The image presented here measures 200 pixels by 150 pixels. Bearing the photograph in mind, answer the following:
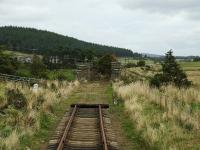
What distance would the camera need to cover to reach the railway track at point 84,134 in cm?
1254

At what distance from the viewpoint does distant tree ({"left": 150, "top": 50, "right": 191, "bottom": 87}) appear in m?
32.7

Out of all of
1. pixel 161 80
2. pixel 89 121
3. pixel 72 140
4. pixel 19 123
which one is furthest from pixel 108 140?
pixel 161 80

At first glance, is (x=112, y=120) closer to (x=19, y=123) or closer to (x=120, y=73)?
(x=19, y=123)

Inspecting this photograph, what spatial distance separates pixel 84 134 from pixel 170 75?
63.3 ft

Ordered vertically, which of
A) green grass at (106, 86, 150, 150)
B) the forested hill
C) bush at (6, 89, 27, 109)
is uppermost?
the forested hill

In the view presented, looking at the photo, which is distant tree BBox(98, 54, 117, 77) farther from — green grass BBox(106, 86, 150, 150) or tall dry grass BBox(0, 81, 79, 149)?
tall dry grass BBox(0, 81, 79, 149)

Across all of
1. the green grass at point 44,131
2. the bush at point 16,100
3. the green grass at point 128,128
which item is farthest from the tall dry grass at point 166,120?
the bush at point 16,100

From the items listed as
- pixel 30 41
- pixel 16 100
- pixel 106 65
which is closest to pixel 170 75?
pixel 16 100

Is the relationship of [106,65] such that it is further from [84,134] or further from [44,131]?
[84,134]

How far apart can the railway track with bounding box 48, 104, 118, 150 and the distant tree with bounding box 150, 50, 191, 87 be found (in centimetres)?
1243

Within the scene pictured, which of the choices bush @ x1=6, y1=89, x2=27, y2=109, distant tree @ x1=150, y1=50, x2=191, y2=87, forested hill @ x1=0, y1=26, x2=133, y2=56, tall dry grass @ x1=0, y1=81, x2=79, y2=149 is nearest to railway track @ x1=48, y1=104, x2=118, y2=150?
tall dry grass @ x1=0, y1=81, x2=79, y2=149

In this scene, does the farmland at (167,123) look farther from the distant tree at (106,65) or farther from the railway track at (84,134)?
the distant tree at (106,65)

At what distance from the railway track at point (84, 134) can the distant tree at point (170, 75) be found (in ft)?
40.8

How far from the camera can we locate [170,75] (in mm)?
33094
